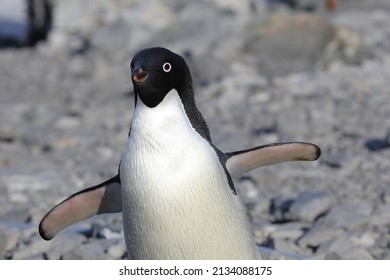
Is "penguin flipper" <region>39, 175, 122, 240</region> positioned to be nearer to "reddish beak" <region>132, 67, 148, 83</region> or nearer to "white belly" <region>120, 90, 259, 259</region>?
"white belly" <region>120, 90, 259, 259</region>

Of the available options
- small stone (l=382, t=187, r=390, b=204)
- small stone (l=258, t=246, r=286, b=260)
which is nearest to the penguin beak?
small stone (l=258, t=246, r=286, b=260)

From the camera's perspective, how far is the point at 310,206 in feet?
16.8

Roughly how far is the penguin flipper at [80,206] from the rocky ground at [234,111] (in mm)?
758

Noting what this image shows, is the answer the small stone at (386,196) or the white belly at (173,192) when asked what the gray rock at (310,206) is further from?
the white belly at (173,192)

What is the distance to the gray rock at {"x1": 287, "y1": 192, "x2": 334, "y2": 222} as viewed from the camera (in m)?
5.07

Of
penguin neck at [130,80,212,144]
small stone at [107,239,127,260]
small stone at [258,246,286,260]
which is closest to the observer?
penguin neck at [130,80,212,144]

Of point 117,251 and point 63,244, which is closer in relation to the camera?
point 117,251

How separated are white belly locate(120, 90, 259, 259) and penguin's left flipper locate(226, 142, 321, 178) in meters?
0.14

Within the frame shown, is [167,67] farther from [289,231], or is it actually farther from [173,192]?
[289,231]

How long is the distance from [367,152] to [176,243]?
3409 millimetres

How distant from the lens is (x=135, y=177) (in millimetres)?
3273

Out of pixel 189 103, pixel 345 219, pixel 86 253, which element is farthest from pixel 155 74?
A: pixel 345 219

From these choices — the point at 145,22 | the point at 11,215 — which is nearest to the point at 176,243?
the point at 11,215

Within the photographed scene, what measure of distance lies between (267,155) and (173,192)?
443 millimetres
